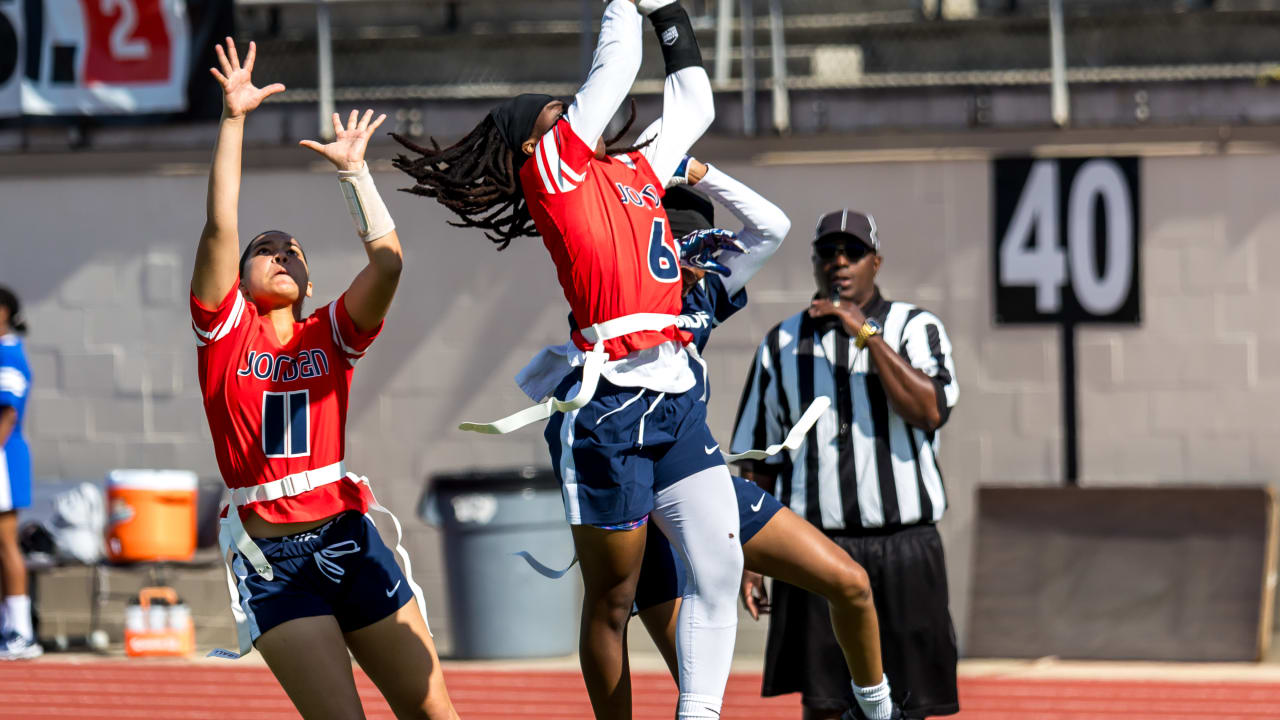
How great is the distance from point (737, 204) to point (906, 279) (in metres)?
4.57

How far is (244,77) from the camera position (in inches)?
165

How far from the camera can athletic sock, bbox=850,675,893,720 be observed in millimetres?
4785

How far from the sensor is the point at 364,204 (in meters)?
4.27

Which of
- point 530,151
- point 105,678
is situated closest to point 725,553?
point 530,151

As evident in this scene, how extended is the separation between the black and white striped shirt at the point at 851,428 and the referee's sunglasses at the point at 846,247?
0.63 ft

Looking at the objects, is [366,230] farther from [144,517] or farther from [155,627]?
[155,627]

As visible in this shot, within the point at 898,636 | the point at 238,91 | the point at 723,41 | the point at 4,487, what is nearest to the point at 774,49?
the point at 723,41

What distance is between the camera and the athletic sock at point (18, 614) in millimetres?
9125

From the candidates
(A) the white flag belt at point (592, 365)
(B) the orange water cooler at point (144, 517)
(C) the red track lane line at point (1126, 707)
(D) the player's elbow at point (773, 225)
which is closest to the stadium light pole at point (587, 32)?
(B) the orange water cooler at point (144, 517)

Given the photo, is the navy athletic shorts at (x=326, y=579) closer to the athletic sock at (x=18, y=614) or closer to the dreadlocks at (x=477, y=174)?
the dreadlocks at (x=477, y=174)

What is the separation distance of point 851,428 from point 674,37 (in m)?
1.60

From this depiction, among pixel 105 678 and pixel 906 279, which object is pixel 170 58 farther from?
pixel 906 279

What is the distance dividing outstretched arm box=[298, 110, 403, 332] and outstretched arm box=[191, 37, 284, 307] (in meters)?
0.20

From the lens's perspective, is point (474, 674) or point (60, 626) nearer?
point (474, 674)
